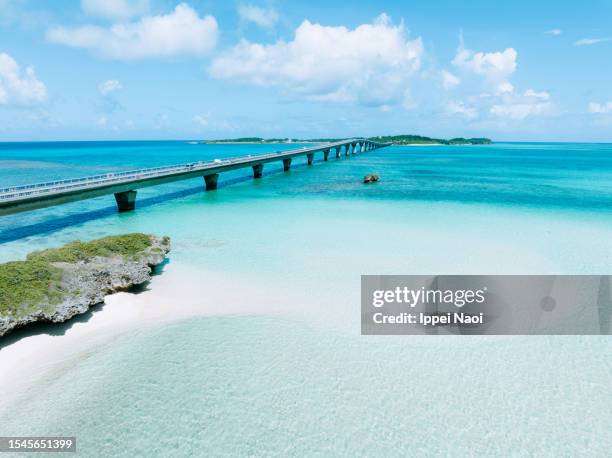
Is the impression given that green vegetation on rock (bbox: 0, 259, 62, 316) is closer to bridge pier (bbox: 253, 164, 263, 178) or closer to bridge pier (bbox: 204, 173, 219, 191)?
bridge pier (bbox: 204, 173, 219, 191)

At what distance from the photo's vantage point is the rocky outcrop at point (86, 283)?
40.1ft

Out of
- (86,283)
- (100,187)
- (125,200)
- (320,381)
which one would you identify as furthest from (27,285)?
(125,200)

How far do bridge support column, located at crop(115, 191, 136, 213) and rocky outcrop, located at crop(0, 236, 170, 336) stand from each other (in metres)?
18.8

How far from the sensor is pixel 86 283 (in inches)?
563

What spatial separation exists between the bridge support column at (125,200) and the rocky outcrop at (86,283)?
61.5ft

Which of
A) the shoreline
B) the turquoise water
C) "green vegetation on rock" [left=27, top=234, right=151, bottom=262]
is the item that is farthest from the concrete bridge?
the shoreline

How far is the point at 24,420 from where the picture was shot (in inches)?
360

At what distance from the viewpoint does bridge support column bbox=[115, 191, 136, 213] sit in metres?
34.6

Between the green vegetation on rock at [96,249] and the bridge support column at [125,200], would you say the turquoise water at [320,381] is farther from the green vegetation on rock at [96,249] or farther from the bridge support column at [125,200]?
the bridge support column at [125,200]

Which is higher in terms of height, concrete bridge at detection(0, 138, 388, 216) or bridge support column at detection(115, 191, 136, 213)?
concrete bridge at detection(0, 138, 388, 216)

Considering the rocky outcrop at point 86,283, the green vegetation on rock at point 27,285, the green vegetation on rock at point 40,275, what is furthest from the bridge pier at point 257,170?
the green vegetation on rock at point 27,285

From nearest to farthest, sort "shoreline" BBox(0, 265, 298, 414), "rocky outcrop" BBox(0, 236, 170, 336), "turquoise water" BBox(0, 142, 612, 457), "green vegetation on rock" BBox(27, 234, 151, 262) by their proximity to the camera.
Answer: "turquoise water" BBox(0, 142, 612, 457) < "shoreline" BBox(0, 265, 298, 414) < "rocky outcrop" BBox(0, 236, 170, 336) < "green vegetation on rock" BBox(27, 234, 151, 262)

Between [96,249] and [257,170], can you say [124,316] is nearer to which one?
[96,249]

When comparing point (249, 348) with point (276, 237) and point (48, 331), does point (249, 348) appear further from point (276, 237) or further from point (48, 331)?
point (276, 237)
